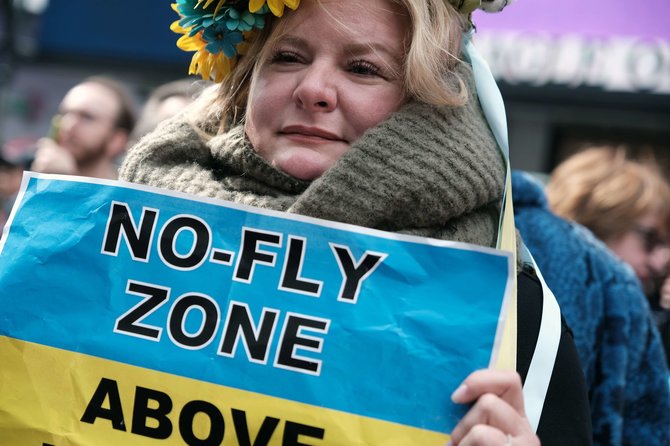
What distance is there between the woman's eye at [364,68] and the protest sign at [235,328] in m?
0.33

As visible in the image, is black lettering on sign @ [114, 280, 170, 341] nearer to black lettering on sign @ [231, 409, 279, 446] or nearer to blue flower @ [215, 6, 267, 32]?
black lettering on sign @ [231, 409, 279, 446]

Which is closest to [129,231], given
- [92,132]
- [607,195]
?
[607,195]

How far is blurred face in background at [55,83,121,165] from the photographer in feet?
15.2

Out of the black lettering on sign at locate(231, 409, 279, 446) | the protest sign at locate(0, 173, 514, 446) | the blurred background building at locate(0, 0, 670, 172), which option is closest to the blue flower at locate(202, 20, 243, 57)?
the protest sign at locate(0, 173, 514, 446)

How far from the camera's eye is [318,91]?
159cm

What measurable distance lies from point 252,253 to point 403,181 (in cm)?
28

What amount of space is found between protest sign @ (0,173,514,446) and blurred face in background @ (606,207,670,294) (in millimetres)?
2456

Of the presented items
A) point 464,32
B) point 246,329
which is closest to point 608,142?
point 464,32

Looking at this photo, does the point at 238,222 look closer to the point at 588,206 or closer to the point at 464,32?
the point at 464,32

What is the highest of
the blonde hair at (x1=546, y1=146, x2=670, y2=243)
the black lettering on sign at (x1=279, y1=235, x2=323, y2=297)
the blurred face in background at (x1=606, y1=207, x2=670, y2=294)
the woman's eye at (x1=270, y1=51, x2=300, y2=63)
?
the blonde hair at (x1=546, y1=146, x2=670, y2=243)

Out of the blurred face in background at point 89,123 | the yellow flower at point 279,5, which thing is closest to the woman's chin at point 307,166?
the yellow flower at point 279,5

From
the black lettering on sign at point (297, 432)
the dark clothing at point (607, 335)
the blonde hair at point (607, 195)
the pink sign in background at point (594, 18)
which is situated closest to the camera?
the black lettering on sign at point (297, 432)

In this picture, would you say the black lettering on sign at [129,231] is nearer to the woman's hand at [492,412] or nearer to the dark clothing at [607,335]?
the woman's hand at [492,412]

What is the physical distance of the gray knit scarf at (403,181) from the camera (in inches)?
60.9
